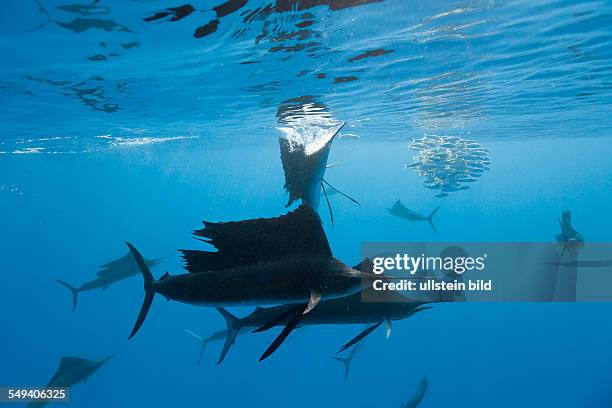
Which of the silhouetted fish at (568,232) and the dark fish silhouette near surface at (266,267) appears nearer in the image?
the dark fish silhouette near surface at (266,267)

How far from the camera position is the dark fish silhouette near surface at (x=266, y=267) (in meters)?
2.26

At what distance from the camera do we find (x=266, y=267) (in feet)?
7.55

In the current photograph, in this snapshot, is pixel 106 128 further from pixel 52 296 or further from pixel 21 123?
pixel 52 296

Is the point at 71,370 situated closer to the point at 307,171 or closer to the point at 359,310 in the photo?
the point at 307,171

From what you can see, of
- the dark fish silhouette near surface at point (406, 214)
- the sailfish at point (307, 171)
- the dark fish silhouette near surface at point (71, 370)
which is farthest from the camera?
the dark fish silhouette near surface at point (406, 214)

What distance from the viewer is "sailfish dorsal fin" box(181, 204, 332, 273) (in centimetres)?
230

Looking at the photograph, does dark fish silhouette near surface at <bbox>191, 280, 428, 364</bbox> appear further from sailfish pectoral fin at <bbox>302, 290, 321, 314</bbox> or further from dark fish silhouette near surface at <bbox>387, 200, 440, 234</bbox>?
dark fish silhouette near surface at <bbox>387, 200, 440, 234</bbox>

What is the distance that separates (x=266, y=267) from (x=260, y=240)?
171 mm

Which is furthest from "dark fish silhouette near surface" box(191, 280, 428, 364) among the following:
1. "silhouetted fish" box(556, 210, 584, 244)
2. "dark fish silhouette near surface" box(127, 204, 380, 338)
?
"silhouetted fish" box(556, 210, 584, 244)

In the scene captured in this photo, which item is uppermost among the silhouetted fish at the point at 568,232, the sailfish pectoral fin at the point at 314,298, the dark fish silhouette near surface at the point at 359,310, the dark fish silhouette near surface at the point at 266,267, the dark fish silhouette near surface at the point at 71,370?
the silhouetted fish at the point at 568,232

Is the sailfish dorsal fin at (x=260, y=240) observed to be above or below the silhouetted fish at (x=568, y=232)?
below

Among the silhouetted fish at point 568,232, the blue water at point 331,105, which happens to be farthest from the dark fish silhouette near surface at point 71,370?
the silhouetted fish at point 568,232
